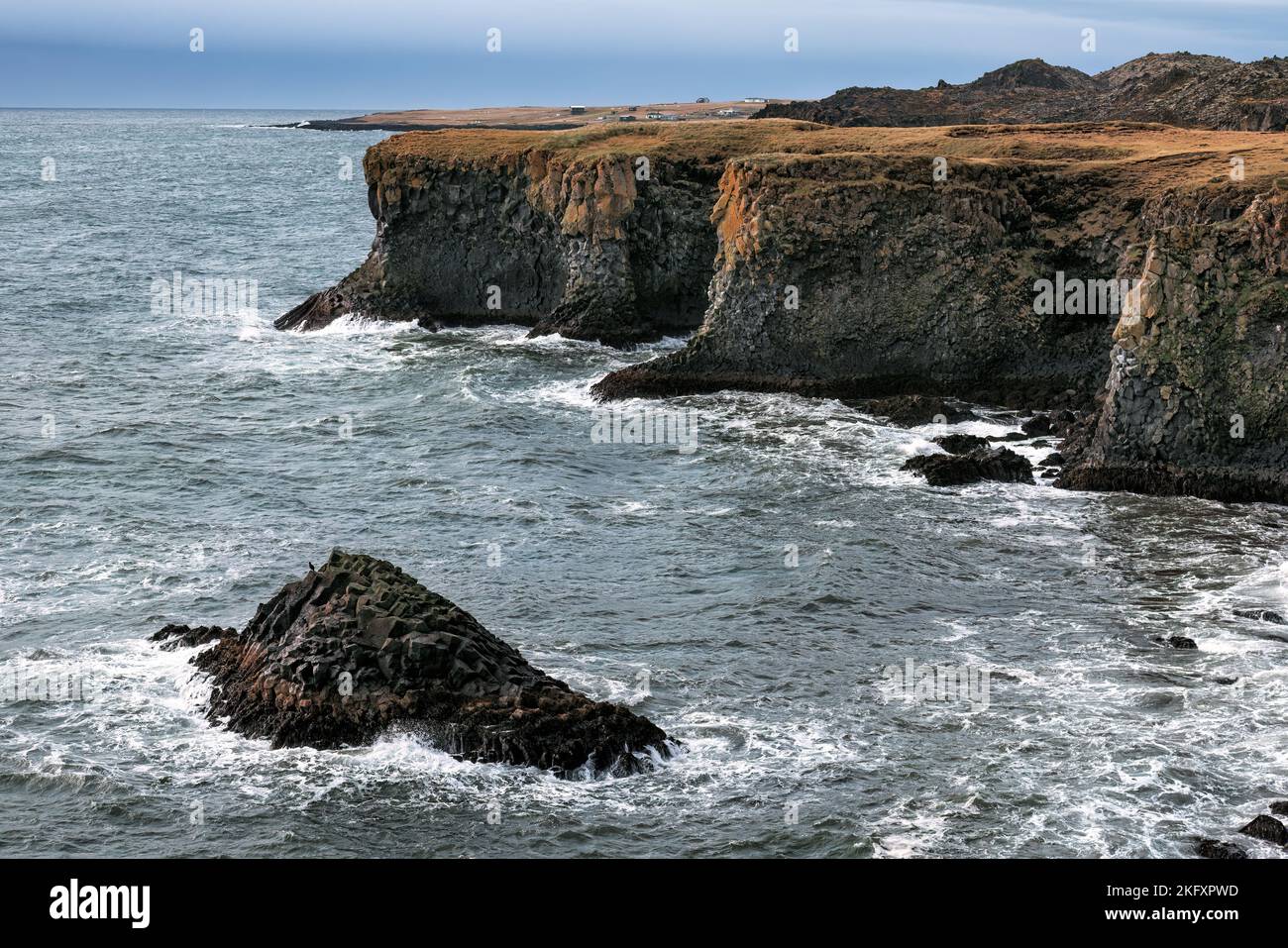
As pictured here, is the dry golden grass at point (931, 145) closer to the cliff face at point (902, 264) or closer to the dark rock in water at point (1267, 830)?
the cliff face at point (902, 264)

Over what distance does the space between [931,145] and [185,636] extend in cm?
4194

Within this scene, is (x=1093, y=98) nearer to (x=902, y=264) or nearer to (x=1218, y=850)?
(x=902, y=264)

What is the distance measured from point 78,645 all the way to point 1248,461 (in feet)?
103

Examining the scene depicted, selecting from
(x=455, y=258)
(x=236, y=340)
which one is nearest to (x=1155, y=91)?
(x=455, y=258)

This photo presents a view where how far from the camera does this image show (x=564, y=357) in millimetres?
62719

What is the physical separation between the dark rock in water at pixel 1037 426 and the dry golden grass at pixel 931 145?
983 centimetres

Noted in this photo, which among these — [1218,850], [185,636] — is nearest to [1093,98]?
[185,636]

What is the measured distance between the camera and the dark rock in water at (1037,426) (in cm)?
4791

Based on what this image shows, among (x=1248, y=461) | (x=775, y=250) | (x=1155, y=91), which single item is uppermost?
(x=1155, y=91)

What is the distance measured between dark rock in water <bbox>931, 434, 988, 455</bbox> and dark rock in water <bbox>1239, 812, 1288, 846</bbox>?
78.6ft

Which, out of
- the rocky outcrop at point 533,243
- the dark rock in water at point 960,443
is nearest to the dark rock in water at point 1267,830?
the dark rock in water at point 960,443

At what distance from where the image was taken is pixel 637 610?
3369cm

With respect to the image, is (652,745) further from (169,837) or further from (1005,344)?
(1005,344)

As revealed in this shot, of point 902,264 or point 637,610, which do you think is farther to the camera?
point 902,264
